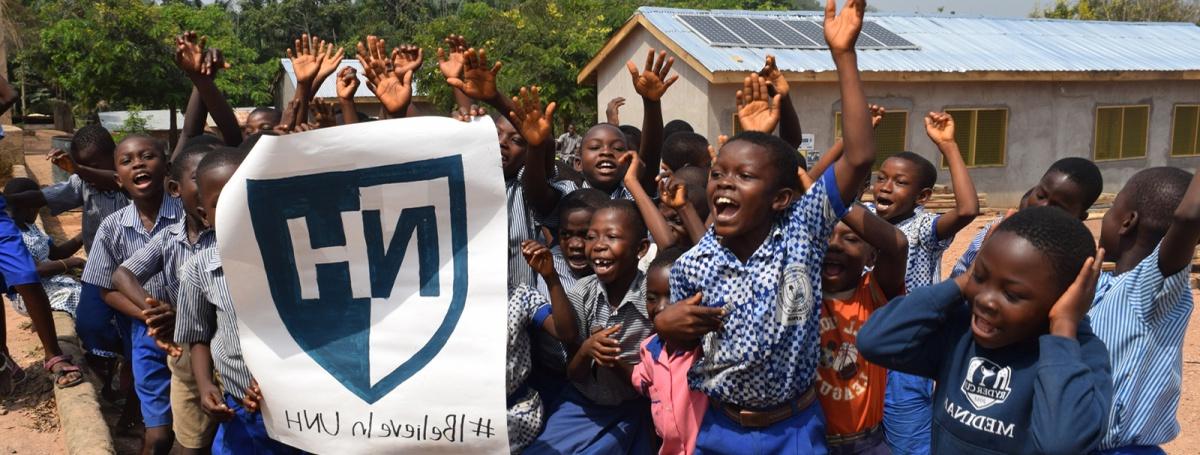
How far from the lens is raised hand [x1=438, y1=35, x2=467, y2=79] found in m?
3.94

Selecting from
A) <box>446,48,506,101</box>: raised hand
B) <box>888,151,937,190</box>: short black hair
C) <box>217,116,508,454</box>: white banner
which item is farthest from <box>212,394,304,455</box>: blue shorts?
<box>888,151,937,190</box>: short black hair

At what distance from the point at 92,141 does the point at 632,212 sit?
3646mm

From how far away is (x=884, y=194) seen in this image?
12.8ft

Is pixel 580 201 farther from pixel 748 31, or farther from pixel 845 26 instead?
pixel 748 31

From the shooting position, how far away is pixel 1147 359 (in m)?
2.37

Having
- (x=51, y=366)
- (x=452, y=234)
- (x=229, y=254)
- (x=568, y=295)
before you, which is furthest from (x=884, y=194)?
(x=51, y=366)

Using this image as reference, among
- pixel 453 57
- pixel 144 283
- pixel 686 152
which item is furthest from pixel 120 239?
pixel 686 152

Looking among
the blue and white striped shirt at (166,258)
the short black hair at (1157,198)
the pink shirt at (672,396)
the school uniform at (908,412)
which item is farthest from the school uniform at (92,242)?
the short black hair at (1157,198)

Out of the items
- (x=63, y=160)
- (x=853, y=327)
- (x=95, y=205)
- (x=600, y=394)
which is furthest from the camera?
(x=95, y=205)

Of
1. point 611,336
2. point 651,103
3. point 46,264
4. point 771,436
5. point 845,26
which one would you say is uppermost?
point 845,26

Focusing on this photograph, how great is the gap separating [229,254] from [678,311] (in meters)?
1.48

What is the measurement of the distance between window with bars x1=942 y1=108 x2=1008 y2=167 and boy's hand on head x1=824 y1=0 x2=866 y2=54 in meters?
13.6

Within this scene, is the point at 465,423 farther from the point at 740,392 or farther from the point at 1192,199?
the point at 1192,199

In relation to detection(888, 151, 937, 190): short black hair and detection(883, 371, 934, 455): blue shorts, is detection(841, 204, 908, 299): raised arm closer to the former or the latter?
detection(883, 371, 934, 455): blue shorts
